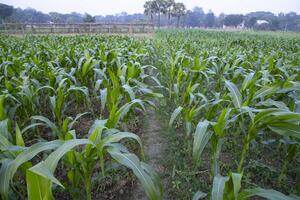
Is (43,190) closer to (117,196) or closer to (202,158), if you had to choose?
(117,196)

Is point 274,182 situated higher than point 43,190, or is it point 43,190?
point 43,190

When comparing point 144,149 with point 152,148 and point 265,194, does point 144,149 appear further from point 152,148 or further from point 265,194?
point 265,194

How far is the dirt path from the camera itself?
2176 millimetres

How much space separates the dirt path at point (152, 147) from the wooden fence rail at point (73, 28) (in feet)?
79.3

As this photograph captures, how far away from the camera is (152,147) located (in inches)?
114

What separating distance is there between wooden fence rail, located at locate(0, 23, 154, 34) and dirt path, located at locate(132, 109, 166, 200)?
24.2 meters

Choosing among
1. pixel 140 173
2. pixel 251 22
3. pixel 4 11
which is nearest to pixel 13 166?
pixel 140 173

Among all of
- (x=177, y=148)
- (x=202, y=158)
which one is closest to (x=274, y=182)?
(x=202, y=158)

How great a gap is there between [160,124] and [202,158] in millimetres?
1032

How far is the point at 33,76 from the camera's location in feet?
11.7

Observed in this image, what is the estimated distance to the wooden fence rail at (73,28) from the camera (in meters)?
24.5

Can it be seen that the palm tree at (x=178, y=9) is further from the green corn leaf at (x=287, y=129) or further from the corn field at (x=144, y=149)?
the green corn leaf at (x=287, y=129)

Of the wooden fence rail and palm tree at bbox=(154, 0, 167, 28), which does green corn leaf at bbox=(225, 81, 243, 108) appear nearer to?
the wooden fence rail

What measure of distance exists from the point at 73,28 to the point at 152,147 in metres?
26.2
